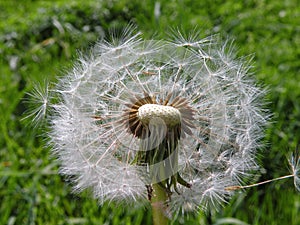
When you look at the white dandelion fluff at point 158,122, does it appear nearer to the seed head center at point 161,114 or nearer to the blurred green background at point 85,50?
the seed head center at point 161,114

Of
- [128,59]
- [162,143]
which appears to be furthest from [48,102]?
[162,143]

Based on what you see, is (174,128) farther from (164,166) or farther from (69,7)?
(69,7)

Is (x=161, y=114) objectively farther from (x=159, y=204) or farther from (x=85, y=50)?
(x=85, y=50)

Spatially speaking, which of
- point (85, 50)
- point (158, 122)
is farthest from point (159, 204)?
point (85, 50)

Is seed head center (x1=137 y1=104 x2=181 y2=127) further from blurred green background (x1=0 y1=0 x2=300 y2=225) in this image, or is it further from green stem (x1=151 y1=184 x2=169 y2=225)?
blurred green background (x1=0 y1=0 x2=300 y2=225)

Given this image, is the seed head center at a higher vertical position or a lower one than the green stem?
higher

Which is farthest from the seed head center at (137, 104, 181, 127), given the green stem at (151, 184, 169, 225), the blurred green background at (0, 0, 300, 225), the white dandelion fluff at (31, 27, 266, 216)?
the blurred green background at (0, 0, 300, 225)
